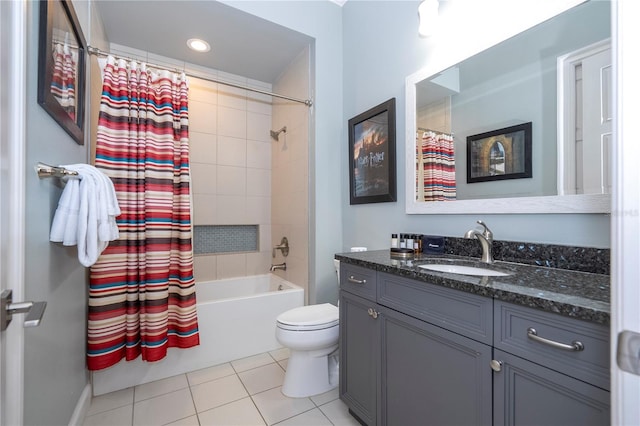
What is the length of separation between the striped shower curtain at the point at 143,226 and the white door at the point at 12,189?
3.12 ft

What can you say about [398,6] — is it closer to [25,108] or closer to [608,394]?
[25,108]

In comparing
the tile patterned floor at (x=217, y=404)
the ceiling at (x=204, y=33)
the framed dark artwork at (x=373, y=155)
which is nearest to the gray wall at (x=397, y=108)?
the framed dark artwork at (x=373, y=155)

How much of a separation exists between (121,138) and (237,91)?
1.50 m

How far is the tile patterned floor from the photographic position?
146cm

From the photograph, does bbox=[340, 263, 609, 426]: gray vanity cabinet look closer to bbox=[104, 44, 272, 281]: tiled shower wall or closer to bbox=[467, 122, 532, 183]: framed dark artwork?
bbox=[467, 122, 532, 183]: framed dark artwork

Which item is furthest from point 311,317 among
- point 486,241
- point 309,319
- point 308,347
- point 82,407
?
point 82,407

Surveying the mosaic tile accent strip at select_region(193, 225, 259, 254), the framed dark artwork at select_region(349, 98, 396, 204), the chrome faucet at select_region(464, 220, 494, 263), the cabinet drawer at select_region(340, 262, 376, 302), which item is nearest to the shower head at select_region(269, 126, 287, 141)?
the framed dark artwork at select_region(349, 98, 396, 204)

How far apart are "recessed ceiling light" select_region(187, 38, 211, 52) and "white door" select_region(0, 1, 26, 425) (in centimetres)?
178

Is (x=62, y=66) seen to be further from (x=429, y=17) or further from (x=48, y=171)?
(x=429, y=17)

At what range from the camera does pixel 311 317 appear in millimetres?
1702

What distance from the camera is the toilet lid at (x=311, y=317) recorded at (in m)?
1.61

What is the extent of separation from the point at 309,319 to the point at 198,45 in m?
2.42

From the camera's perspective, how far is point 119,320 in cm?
165

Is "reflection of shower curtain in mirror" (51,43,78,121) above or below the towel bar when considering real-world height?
above
